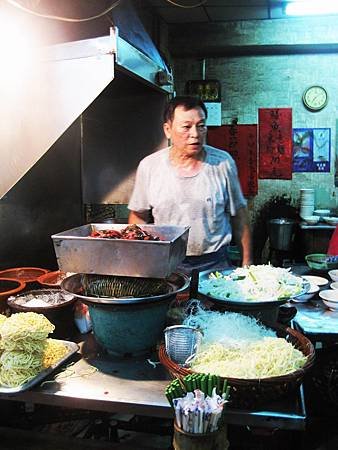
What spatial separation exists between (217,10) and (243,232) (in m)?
4.39

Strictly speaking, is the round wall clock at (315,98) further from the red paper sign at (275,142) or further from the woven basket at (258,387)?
the woven basket at (258,387)

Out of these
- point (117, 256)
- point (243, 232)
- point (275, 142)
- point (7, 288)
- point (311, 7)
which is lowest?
point (7, 288)

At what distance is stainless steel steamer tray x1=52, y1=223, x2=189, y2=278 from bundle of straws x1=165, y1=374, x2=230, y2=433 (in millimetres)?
544

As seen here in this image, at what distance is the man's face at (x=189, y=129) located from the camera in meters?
3.47

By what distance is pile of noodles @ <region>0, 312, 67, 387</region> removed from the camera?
1940mm

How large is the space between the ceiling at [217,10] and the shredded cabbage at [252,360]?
5536 mm

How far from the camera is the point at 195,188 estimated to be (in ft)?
11.9

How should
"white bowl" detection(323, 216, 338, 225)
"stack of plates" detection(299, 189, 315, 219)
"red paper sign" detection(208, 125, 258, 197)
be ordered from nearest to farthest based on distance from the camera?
1. "white bowl" detection(323, 216, 338, 225)
2. "stack of plates" detection(299, 189, 315, 219)
3. "red paper sign" detection(208, 125, 258, 197)

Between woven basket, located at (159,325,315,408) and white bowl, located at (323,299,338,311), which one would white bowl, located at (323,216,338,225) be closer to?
white bowl, located at (323,299,338,311)

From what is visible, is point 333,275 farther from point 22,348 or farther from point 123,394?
point 22,348

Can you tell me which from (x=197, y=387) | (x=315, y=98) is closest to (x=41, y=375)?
(x=197, y=387)

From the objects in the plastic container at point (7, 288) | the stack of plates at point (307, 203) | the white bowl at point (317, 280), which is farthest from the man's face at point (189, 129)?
the stack of plates at point (307, 203)

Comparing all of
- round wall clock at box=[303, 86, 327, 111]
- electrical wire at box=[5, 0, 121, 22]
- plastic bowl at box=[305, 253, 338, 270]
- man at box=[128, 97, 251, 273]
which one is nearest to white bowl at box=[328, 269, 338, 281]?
plastic bowl at box=[305, 253, 338, 270]

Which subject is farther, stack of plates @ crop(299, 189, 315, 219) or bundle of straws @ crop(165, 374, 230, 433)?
stack of plates @ crop(299, 189, 315, 219)
